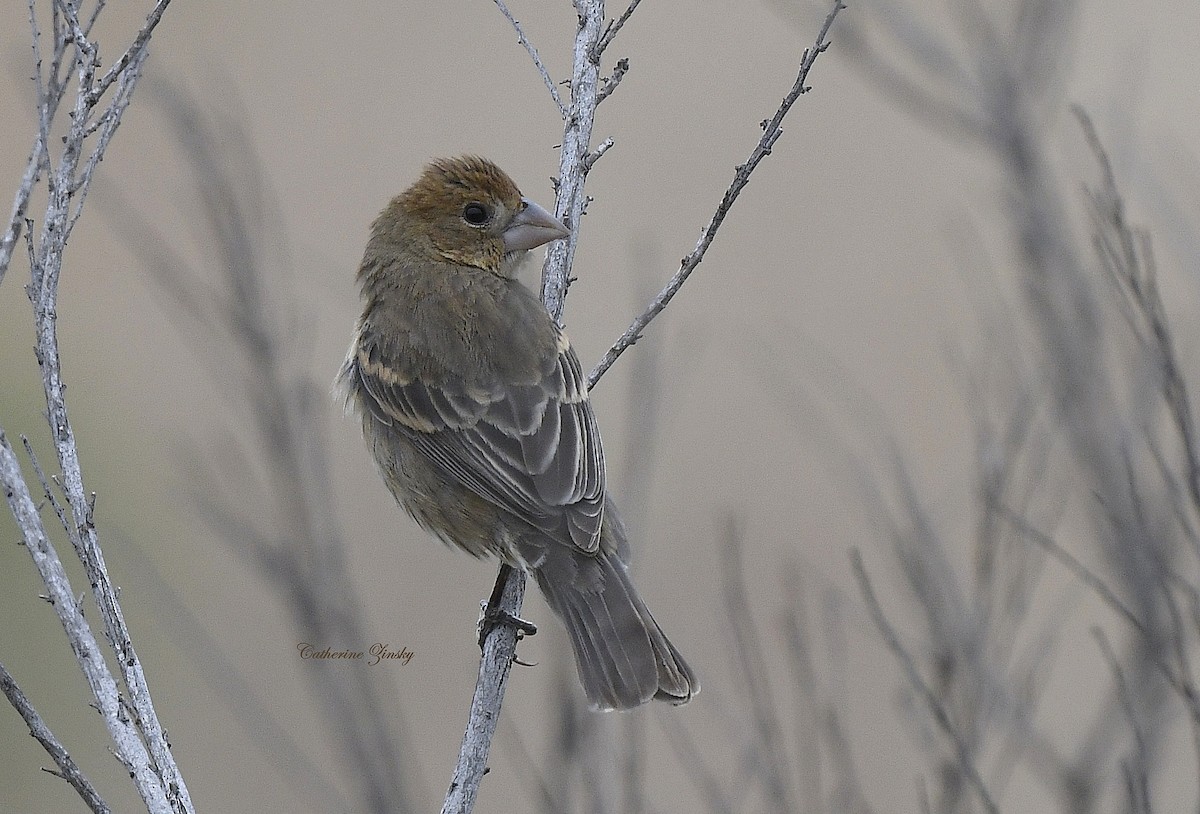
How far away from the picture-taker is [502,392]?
4.82 m

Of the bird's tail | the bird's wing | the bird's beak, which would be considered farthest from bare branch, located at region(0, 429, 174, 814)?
the bird's beak

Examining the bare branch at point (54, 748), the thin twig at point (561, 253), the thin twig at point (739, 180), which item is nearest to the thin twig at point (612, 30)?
the thin twig at point (561, 253)

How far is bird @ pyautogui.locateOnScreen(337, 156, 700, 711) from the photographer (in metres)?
4.33

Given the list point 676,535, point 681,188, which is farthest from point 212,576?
point 681,188

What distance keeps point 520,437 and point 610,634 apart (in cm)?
77

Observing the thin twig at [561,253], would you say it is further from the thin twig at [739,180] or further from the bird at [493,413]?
the thin twig at [739,180]

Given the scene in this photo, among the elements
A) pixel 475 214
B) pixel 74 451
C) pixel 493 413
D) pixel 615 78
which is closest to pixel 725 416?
pixel 475 214

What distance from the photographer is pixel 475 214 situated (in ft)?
17.6

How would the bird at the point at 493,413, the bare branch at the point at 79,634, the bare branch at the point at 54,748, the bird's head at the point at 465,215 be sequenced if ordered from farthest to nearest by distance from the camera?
the bird's head at the point at 465,215 < the bird at the point at 493,413 < the bare branch at the point at 79,634 < the bare branch at the point at 54,748

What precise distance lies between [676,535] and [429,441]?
4.98 metres

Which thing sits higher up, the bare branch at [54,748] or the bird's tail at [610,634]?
the bird's tail at [610,634]

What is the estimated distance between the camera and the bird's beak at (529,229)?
4.87 m

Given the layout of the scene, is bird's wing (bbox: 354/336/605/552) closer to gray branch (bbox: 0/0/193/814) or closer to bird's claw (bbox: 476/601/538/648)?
bird's claw (bbox: 476/601/538/648)

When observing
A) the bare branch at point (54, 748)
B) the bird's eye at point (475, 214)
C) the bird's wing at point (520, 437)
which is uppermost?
the bird's eye at point (475, 214)
